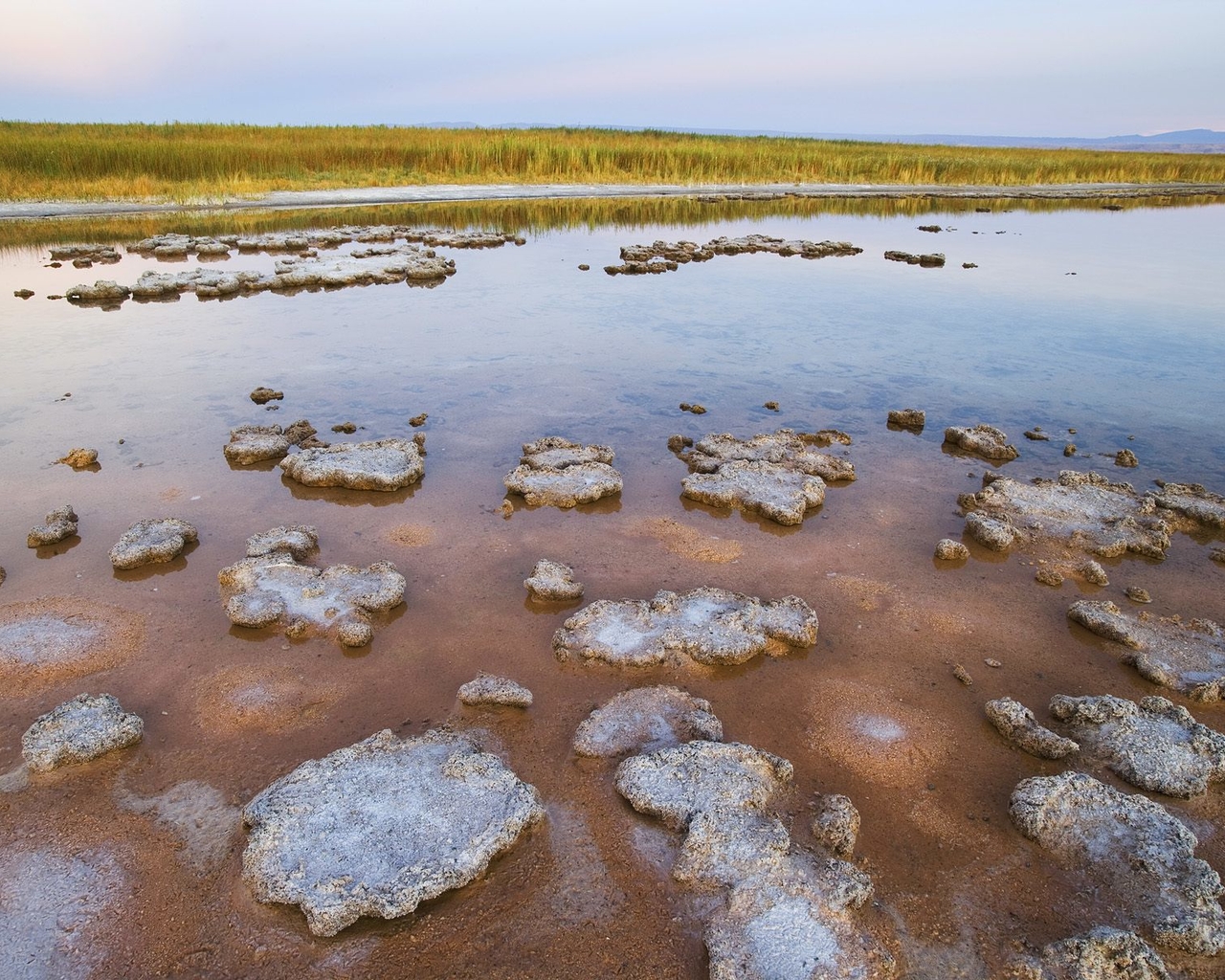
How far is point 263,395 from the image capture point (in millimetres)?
7293

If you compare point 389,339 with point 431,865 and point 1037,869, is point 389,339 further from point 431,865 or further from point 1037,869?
point 1037,869

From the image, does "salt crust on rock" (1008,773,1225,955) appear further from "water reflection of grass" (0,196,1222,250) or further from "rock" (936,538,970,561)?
"water reflection of grass" (0,196,1222,250)

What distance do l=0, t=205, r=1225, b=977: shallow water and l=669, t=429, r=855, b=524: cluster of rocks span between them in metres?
0.17

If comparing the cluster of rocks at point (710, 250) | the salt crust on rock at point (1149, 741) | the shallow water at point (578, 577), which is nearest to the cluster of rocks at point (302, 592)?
the shallow water at point (578, 577)

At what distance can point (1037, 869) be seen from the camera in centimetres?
286

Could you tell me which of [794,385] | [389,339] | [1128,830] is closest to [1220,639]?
[1128,830]

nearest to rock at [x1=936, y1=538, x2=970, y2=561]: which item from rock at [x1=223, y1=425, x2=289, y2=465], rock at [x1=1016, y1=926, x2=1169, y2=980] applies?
rock at [x1=1016, y1=926, x2=1169, y2=980]

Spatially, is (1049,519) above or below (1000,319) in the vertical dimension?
below

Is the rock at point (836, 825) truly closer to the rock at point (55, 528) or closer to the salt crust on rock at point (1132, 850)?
the salt crust on rock at point (1132, 850)

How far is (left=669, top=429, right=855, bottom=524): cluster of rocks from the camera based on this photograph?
5504 mm

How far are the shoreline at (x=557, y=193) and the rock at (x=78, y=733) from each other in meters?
18.1

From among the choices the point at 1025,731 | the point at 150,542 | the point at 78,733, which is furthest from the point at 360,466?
the point at 1025,731

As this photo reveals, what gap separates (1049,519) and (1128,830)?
2.84 meters

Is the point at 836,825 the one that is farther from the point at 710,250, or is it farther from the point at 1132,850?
the point at 710,250
